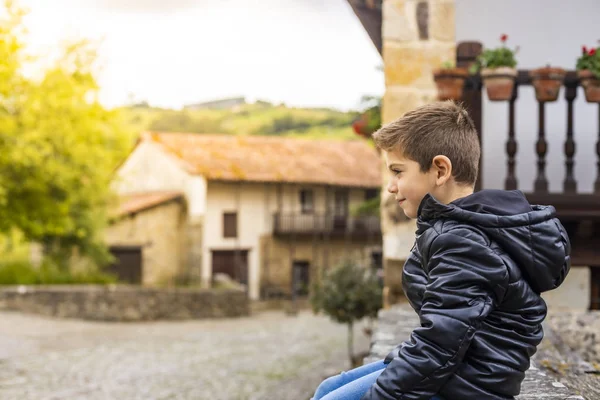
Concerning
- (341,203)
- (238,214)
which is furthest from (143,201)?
(341,203)

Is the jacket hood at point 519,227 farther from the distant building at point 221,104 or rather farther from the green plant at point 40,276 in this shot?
the distant building at point 221,104

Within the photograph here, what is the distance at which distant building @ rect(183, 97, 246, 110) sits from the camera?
69.7 metres

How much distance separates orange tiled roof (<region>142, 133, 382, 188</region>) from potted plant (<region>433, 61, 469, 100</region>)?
2265 centimetres

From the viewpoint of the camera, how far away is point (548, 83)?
15.0 ft

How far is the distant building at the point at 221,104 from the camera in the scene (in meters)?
69.7

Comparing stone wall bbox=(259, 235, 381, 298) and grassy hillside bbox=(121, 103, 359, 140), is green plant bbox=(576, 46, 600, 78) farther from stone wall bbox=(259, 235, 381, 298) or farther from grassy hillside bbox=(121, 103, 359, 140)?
grassy hillside bbox=(121, 103, 359, 140)

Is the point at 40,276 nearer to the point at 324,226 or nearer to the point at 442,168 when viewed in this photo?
the point at 324,226

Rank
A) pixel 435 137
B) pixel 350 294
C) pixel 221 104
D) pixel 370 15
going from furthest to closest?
pixel 221 104, pixel 350 294, pixel 370 15, pixel 435 137

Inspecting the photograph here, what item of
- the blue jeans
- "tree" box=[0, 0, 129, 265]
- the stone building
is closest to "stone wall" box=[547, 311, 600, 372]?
the stone building

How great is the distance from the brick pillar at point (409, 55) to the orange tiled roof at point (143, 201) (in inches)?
831

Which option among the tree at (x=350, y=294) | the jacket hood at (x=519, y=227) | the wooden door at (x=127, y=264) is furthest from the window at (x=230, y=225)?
the jacket hood at (x=519, y=227)

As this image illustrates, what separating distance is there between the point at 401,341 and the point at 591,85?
2184 mm

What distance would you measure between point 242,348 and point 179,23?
182 feet

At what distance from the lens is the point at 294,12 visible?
6106 centimetres
